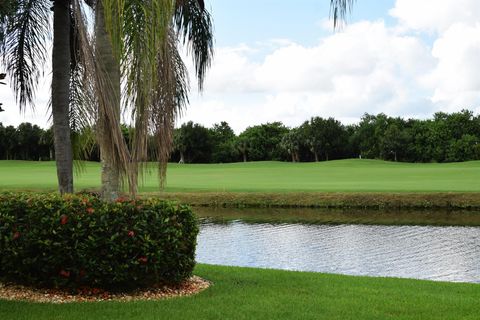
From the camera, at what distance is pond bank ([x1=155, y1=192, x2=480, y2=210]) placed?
3052 centimetres

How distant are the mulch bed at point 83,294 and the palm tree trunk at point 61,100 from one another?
2.28 m

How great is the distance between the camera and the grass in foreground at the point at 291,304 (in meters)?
7.80

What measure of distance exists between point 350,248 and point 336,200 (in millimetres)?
12177

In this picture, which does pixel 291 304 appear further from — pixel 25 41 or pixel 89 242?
pixel 25 41

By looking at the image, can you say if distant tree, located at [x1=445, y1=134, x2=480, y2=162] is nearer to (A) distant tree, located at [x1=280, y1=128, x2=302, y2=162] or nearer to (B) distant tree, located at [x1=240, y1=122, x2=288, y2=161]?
(A) distant tree, located at [x1=280, y1=128, x2=302, y2=162]

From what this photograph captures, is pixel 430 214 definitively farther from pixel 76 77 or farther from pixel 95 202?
pixel 95 202

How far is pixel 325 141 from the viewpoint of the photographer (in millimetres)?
92188

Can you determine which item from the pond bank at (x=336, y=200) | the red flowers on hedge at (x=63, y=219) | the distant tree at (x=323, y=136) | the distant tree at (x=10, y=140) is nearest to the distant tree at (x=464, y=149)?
the distant tree at (x=323, y=136)

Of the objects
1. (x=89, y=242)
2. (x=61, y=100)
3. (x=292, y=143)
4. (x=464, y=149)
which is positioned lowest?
(x=89, y=242)

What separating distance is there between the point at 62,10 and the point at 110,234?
4851mm

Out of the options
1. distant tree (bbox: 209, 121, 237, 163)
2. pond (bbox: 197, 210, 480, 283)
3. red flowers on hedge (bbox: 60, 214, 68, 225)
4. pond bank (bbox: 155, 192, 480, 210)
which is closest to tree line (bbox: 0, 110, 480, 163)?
distant tree (bbox: 209, 121, 237, 163)

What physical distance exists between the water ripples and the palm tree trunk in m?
7.61

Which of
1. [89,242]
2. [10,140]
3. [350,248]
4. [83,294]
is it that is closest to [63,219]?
[89,242]

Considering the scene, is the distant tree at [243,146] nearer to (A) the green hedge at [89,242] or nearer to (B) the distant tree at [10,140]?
(B) the distant tree at [10,140]
